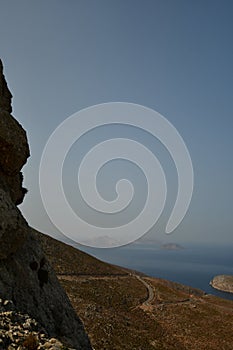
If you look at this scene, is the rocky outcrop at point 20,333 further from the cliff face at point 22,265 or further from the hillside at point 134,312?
the hillside at point 134,312

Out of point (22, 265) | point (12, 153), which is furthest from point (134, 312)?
point (12, 153)

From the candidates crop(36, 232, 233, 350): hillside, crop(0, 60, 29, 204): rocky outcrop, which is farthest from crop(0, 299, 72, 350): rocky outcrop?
crop(36, 232, 233, 350): hillside

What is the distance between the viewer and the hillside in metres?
43.0

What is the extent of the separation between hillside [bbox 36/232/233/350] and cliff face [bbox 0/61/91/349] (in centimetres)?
1606

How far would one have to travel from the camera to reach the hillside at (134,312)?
141ft

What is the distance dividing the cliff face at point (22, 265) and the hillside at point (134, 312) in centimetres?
1606

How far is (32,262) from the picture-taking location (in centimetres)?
2366

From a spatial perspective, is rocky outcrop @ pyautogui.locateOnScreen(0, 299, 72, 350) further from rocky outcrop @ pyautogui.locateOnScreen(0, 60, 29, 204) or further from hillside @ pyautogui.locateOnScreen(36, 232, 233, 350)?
hillside @ pyautogui.locateOnScreen(36, 232, 233, 350)

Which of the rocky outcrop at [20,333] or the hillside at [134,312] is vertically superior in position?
the rocky outcrop at [20,333]

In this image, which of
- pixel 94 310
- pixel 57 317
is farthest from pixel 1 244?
pixel 94 310

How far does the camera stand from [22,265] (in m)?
22.3

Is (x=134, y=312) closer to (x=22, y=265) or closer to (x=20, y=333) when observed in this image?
(x=22, y=265)

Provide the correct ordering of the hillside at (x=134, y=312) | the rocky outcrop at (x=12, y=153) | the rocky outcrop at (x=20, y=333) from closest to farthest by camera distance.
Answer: the rocky outcrop at (x=20, y=333) → the rocky outcrop at (x=12, y=153) → the hillside at (x=134, y=312)

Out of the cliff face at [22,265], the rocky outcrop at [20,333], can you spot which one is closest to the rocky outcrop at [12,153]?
the cliff face at [22,265]
